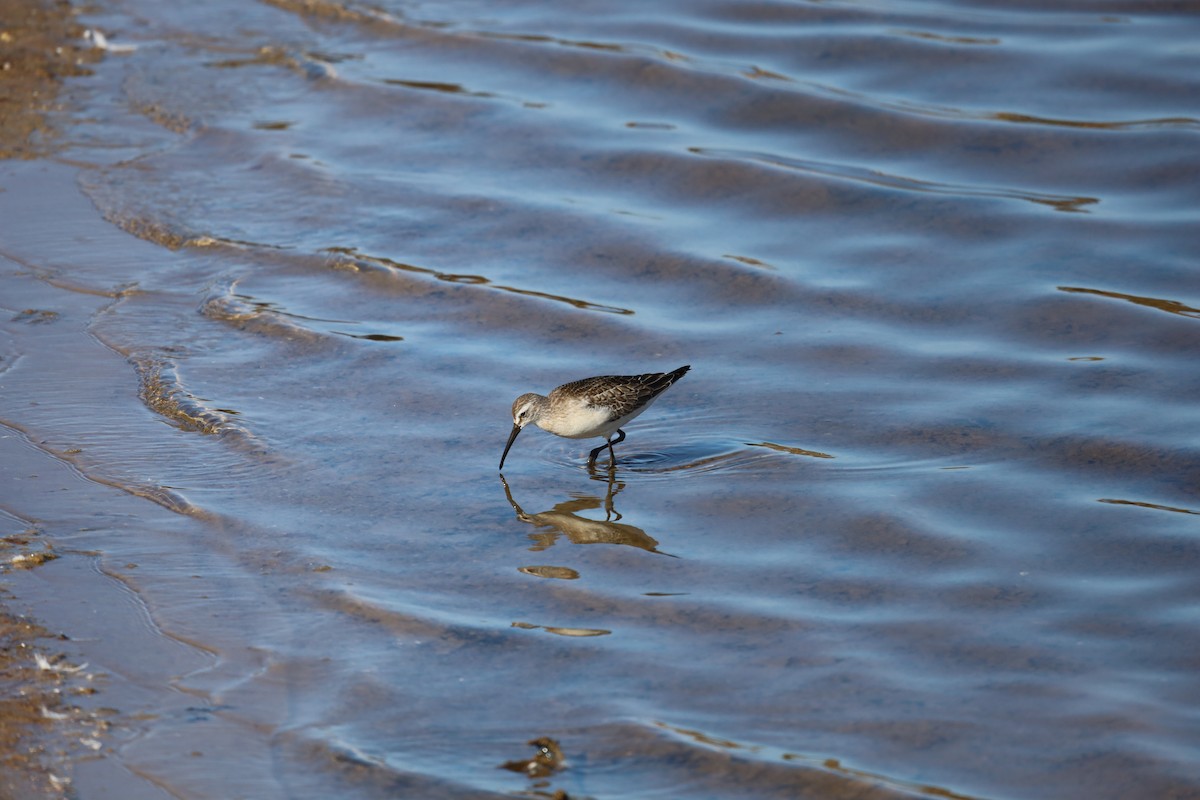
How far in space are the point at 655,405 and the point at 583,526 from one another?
1680 mm

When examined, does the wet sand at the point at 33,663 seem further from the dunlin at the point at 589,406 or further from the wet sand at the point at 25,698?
the dunlin at the point at 589,406

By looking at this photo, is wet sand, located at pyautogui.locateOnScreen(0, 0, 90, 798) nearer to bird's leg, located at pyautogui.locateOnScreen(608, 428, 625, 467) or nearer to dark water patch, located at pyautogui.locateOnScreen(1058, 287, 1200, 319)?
bird's leg, located at pyautogui.locateOnScreen(608, 428, 625, 467)

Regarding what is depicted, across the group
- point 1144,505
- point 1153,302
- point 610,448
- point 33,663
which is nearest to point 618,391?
point 610,448

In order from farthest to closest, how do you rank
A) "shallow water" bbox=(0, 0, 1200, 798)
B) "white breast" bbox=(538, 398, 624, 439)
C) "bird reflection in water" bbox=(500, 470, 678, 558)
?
"white breast" bbox=(538, 398, 624, 439) → "bird reflection in water" bbox=(500, 470, 678, 558) → "shallow water" bbox=(0, 0, 1200, 798)

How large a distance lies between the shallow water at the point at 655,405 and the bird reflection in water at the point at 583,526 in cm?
3

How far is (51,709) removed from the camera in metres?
5.89

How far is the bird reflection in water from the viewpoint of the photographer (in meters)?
7.49

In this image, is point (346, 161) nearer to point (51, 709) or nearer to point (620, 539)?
point (620, 539)

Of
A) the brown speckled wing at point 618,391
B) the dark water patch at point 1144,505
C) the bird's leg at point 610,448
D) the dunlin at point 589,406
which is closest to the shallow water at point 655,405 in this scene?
the dark water patch at point 1144,505

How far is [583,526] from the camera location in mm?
7680

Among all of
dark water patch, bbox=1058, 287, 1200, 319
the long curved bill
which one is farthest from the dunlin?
dark water patch, bbox=1058, 287, 1200, 319

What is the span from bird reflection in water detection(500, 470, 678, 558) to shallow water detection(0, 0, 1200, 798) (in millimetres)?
25

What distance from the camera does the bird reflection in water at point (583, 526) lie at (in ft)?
24.6

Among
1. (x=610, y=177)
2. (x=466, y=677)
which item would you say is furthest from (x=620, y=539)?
(x=610, y=177)
